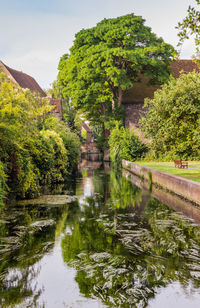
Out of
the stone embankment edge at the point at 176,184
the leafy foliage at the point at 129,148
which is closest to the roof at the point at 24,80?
the leafy foliage at the point at 129,148

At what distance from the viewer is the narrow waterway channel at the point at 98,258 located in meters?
3.37

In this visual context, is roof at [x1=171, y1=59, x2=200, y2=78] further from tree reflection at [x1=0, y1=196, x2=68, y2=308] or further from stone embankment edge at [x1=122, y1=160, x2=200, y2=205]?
tree reflection at [x1=0, y1=196, x2=68, y2=308]

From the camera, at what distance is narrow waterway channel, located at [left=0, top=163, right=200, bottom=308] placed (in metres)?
3.37

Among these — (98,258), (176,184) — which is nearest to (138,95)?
(176,184)

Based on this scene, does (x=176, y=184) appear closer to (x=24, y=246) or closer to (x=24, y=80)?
(x=24, y=246)

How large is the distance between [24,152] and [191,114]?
6.43m

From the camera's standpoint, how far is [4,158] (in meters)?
8.52

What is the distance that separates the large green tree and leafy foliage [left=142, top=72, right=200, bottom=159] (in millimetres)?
15801

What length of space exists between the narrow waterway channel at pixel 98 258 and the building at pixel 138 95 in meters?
27.9

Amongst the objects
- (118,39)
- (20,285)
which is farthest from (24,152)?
(118,39)

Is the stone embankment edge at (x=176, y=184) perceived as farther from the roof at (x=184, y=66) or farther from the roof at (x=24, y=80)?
the roof at (x=24, y=80)

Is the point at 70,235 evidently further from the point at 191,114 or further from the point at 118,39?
the point at 118,39

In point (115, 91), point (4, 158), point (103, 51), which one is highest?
point (103, 51)

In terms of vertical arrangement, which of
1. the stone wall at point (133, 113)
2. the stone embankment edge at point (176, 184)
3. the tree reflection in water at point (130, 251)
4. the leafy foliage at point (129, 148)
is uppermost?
the stone wall at point (133, 113)
